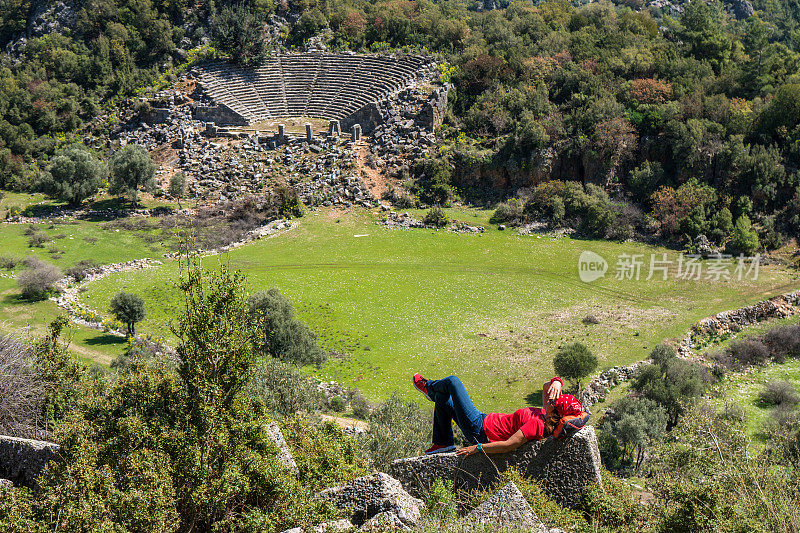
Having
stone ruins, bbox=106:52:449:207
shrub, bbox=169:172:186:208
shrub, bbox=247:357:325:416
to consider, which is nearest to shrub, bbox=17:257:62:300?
shrub, bbox=169:172:186:208

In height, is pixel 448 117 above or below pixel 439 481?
above

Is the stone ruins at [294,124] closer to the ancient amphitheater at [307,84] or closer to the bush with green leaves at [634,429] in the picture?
the ancient amphitheater at [307,84]

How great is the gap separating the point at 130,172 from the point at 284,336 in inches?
1155

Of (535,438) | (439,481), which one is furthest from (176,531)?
(535,438)

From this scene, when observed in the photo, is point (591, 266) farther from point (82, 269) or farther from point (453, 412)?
point (453, 412)

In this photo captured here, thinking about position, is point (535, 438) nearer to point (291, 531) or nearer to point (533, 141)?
point (291, 531)

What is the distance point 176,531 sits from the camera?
34.9 feet

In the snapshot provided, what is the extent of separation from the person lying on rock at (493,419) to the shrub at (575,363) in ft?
62.5

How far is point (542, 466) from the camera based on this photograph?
1040 centimetres

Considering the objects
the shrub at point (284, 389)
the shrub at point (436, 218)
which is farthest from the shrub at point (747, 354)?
the shrub at point (436, 218)

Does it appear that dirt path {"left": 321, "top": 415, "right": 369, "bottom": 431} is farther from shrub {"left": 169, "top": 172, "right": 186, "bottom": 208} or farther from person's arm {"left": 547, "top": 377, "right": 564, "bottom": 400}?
shrub {"left": 169, "top": 172, "right": 186, "bottom": 208}

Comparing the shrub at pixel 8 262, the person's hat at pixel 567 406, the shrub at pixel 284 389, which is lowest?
the shrub at pixel 8 262

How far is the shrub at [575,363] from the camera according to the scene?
2889 centimetres

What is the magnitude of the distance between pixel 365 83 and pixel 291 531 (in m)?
59.2
